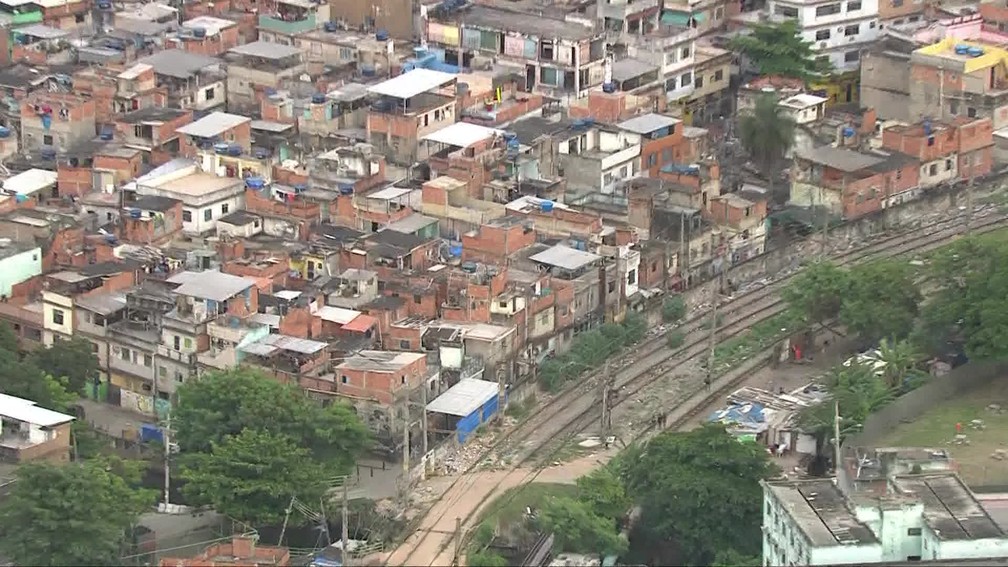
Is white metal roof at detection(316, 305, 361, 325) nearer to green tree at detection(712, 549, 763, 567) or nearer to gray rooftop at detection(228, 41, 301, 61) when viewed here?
green tree at detection(712, 549, 763, 567)

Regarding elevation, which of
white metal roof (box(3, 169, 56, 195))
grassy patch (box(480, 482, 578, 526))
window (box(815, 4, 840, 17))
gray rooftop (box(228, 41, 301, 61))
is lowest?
grassy patch (box(480, 482, 578, 526))

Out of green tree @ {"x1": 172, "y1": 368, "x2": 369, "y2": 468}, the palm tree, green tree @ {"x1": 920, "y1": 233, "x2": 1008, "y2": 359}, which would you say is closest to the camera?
green tree @ {"x1": 172, "y1": 368, "x2": 369, "y2": 468}

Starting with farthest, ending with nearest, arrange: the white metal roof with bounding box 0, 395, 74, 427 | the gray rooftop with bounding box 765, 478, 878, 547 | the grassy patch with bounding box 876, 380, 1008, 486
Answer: the white metal roof with bounding box 0, 395, 74, 427, the grassy patch with bounding box 876, 380, 1008, 486, the gray rooftop with bounding box 765, 478, 878, 547

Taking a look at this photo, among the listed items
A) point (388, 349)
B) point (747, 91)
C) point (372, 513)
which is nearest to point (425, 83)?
point (747, 91)

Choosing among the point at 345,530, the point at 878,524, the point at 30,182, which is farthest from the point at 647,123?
the point at 878,524

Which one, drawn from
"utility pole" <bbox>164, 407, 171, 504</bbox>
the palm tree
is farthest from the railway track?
"utility pole" <bbox>164, 407, 171, 504</bbox>

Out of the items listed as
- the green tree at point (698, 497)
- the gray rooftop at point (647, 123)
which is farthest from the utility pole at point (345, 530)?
the gray rooftop at point (647, 123)
